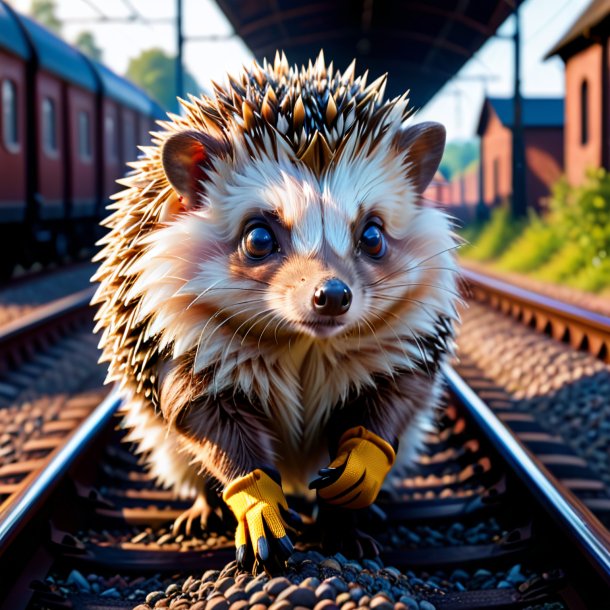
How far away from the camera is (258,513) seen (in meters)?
2.29

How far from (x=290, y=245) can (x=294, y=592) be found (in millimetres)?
939

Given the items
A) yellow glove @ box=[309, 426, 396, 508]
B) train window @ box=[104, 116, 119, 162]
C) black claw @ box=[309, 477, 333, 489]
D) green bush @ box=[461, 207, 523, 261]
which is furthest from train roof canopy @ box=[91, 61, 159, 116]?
black claw @ box=[309, 477, 333, 489]

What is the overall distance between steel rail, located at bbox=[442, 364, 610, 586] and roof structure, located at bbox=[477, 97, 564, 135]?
23.6m

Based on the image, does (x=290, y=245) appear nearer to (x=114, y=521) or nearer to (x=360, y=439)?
(x=360, y=439)

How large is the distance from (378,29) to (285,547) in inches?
587

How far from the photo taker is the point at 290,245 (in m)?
2.40

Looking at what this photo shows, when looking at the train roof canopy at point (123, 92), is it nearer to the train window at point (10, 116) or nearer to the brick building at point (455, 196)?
the train window at point (10, 116)

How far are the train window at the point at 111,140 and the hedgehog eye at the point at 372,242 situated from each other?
1425 cm

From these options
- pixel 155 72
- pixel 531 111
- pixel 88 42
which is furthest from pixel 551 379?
pixel 88 42

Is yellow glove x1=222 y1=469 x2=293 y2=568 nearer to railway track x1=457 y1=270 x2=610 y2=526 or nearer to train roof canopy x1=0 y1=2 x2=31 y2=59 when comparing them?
railway track x1=457 y1=270 x2=610 y2=526

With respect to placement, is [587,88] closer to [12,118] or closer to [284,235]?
[12,118]

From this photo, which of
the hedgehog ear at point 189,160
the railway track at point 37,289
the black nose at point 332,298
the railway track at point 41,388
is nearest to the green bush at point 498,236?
the railway track at point 37,289

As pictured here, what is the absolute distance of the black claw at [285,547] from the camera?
221cm

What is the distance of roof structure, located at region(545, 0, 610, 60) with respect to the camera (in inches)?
663
